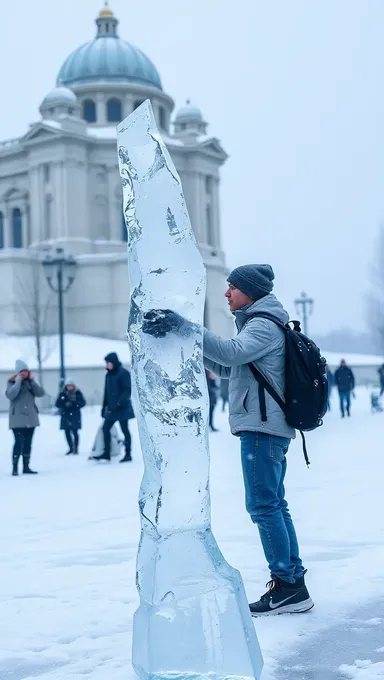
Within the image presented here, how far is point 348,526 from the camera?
24.6ft

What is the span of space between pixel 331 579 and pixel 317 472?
5.64 meters

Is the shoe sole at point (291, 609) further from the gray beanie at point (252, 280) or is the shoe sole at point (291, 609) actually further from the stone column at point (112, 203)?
the stone column at point (112, 203)

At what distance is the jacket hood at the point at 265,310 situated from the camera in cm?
490

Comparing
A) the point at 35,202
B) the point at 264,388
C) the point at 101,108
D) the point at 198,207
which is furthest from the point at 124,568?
the point at 101,108

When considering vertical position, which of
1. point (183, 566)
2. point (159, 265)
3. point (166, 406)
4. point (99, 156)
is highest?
point (99, 156)

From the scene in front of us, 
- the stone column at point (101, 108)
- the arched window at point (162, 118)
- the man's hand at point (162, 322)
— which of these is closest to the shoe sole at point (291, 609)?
the man's hand at point (162, 322)

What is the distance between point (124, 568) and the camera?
6258mm

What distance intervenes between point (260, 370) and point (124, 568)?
6.86 feet

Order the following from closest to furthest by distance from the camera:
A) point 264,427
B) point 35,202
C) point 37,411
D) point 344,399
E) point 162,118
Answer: point 264,427 < point 37,411 < point 344,399 < point 35,202 < point 162,118

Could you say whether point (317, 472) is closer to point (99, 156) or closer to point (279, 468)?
point (279, 468)

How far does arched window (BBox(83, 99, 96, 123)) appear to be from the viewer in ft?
190

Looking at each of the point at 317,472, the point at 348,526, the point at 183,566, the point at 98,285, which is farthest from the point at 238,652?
the point at 98,285

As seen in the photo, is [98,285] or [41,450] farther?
[98,285]

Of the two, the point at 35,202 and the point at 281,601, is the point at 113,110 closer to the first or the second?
the point at 35,202
